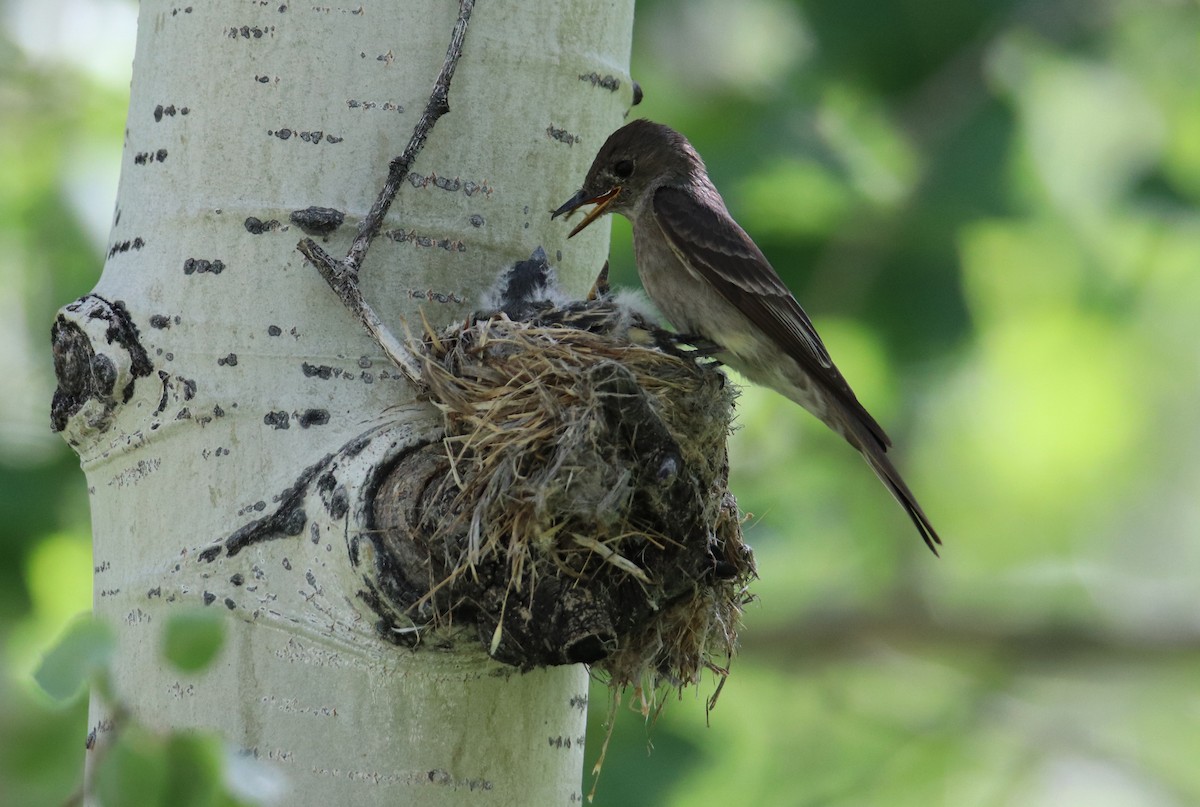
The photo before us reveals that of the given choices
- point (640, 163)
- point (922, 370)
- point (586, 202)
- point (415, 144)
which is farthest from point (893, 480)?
point (415, 144)

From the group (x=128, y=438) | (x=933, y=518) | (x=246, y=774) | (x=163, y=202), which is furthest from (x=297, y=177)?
(x=933, y=518)

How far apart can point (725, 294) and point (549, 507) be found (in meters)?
2.04

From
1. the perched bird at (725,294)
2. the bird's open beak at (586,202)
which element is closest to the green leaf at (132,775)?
the bird's open beak at (586,202)

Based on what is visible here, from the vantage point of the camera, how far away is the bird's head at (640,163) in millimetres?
4445

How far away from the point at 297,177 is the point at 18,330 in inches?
163

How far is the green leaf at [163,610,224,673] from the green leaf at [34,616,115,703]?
0.05 m

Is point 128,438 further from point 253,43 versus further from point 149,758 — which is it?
point 149,758

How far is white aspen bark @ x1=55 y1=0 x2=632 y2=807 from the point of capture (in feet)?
9.11

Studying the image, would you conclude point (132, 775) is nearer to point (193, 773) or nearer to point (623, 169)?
point (193, 773)

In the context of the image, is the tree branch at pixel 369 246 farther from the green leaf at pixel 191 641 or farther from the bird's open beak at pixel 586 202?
the green leaf at pixel 191 641

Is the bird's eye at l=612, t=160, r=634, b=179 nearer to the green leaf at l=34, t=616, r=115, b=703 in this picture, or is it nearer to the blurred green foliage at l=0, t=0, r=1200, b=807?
the blurred green foliage at l=0, t=0, r=1200, b=807

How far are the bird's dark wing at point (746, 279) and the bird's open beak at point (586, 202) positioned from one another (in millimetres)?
436

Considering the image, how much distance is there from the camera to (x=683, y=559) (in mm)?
2902

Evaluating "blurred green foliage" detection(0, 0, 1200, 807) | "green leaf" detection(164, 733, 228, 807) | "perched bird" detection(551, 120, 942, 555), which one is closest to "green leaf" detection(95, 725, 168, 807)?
"green leaf" detection(164, 733, 228, 807)
